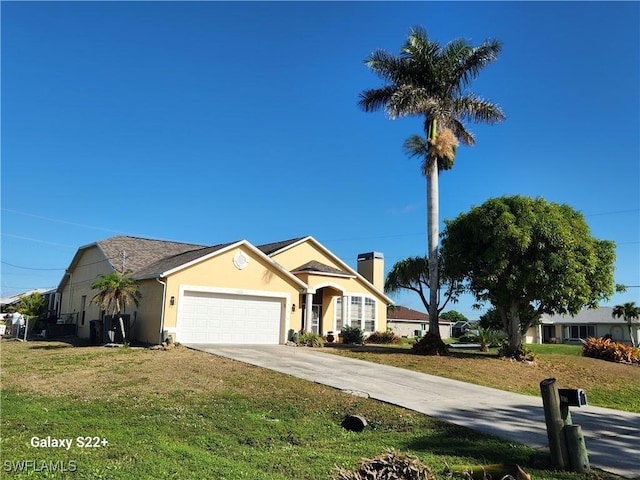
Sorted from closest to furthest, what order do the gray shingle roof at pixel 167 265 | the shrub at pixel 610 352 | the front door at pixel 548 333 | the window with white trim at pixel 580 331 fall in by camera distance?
the gray shingle roof at pixel 167 265
the shrub at pixel 610 352
the window with white trim at pixel 580 331
the front door at pixel 548 333

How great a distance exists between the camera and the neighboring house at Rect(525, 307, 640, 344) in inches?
1880

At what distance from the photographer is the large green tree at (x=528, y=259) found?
760 inches

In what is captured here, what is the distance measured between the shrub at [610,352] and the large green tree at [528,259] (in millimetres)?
4346

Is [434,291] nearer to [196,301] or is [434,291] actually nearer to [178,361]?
[196,301]

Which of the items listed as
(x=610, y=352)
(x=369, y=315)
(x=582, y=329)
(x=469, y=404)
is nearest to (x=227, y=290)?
(x=369, y=315)

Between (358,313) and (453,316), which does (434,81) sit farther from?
(453,316)

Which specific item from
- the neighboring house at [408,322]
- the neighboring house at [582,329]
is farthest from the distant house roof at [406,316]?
the neighboring house at [582,329]

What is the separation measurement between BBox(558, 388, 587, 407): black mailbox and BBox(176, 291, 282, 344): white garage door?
53.2 feet

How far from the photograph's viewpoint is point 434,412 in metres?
10.2

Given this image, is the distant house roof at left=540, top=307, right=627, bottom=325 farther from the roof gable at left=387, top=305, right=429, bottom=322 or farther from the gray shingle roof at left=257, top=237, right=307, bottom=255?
the gray shingle roof at left=257, top=237, right=307, bottom=255

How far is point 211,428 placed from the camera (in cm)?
833

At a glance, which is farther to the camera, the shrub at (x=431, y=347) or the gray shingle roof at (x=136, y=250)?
the gray shingle roof at (x=136, y=250)

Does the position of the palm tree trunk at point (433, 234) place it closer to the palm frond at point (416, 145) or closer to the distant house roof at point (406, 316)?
the palm frond at point (416, 145)

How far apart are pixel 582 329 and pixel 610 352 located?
1155 inches
